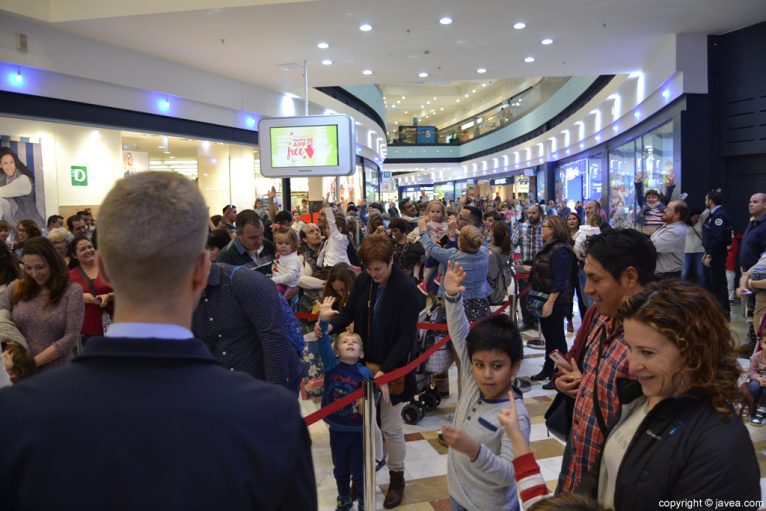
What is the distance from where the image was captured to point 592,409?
1898 mm

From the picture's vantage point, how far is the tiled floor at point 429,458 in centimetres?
384

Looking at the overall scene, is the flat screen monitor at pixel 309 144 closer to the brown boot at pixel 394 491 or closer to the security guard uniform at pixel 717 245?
the security guard uniform at pixel 717 245

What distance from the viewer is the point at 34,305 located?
3775 millimetres

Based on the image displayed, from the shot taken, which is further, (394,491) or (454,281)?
(394,491)

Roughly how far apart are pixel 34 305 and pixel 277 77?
9.36m

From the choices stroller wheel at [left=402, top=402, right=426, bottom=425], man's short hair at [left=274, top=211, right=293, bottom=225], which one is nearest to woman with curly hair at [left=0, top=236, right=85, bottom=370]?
stroller wheel at [left=402, top=402, right=426, bottom=425]

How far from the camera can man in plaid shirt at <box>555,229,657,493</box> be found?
72.9 inches

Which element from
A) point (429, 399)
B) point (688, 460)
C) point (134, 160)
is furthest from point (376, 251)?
point (134, 160)

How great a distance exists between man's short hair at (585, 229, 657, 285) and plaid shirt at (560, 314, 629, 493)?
304 millimetres

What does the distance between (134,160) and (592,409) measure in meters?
12.1

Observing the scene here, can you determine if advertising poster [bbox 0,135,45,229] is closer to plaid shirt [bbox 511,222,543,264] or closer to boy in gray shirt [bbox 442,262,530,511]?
plaid shirt [bbox 511,222,543,264]

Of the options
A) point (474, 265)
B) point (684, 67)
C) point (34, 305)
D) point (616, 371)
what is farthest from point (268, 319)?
point (684, 67)

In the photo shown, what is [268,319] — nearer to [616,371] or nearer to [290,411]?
[616,371]

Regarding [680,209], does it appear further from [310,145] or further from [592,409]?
[592,409]
